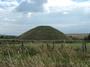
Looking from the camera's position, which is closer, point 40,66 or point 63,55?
point 40,66

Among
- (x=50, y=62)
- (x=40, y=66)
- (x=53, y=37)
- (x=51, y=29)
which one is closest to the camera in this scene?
(x=40, y=66)

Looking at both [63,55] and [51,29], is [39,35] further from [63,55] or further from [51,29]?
[63,55]

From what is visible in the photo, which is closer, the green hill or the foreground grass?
the foreground grass

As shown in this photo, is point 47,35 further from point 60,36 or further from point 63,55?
point 63,55

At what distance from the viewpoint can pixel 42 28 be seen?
81.0 meters

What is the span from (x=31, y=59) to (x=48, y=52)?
7.40 feet

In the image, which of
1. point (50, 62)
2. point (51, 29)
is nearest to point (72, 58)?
point (50, 62)

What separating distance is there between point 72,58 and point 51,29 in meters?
67.0

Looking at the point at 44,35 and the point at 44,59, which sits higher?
the point at 44,59

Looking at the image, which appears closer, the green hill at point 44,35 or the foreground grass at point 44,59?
the foreground grass at point 44,59

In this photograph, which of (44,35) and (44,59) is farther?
(44,35)

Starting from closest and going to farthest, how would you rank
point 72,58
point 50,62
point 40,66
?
point 40,66 < point 50,62 < point 72,58

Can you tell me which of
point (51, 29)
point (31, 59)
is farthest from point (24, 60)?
point (51, 29)

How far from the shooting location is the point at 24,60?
1169 centimetres
